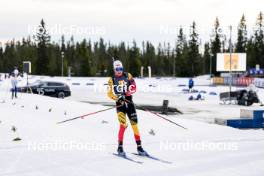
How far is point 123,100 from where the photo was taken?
8.51 metres

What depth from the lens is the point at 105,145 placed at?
31.9 feet

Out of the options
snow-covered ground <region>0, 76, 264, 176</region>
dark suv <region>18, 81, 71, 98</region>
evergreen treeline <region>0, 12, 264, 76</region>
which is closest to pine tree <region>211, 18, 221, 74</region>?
evergreen treeline <region>0, 12, 264, 76</region>

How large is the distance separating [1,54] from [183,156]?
127643 millimetres

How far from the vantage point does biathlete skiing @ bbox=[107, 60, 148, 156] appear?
8.48 meters

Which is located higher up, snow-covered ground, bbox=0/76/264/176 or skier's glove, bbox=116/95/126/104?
skier's glove, bbox=116/95/126/104

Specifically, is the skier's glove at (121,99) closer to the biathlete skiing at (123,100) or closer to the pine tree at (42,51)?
the biathlete skiing at (123,100)

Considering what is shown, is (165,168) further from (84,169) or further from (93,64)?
(93,64)

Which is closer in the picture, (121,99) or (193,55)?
(121,99)

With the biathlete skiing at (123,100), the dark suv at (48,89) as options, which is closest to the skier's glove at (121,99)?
the biathlete skiing at (123,100)

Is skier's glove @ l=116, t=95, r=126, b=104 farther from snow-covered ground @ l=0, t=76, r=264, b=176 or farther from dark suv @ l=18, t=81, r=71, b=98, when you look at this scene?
dark suv @ l=18, t=81, r=71, b=98

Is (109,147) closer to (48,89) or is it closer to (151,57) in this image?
(48,89)

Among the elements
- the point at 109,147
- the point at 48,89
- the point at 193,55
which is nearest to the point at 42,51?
the point at 193,55

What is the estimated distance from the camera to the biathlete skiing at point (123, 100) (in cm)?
848

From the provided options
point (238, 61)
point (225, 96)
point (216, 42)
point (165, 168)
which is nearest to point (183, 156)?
point (165, 168)
